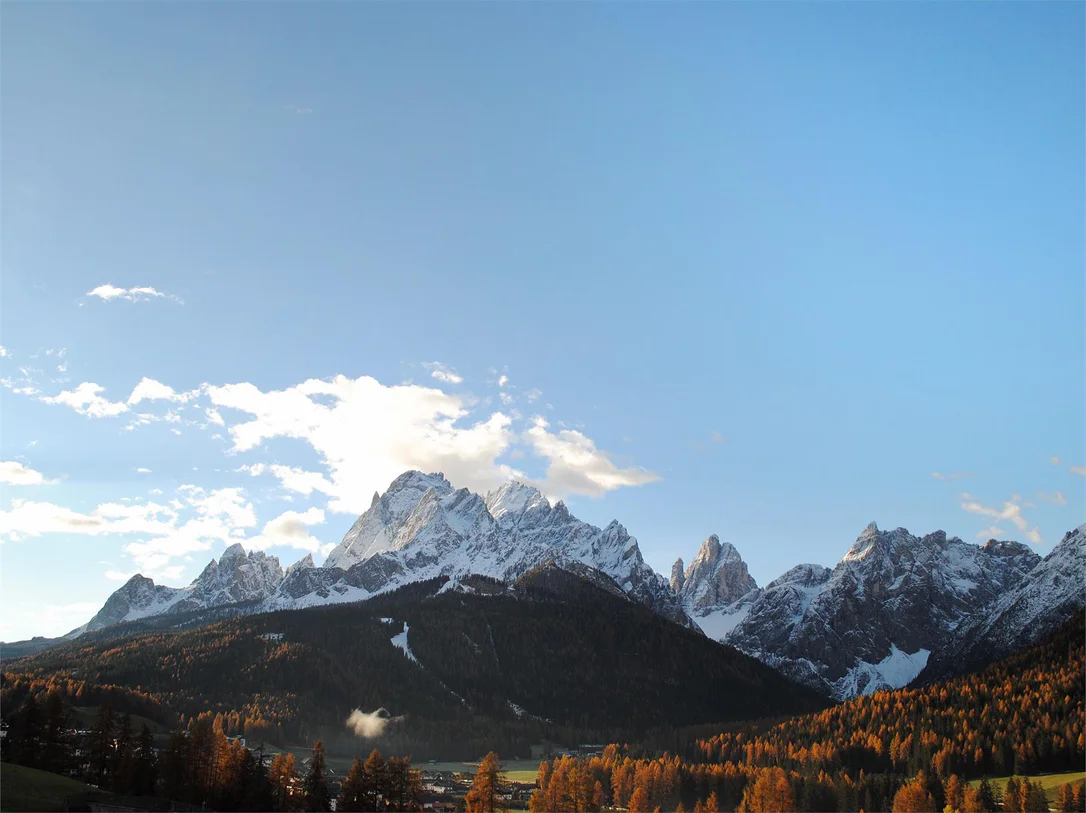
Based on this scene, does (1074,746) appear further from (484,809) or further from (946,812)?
(484,809)

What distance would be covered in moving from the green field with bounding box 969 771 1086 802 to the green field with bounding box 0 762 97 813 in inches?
6753

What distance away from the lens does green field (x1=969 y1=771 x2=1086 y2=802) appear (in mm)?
171125

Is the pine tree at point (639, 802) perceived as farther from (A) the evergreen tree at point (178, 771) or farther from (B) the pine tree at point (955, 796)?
(A) the evergreen tree at point (178, 771)

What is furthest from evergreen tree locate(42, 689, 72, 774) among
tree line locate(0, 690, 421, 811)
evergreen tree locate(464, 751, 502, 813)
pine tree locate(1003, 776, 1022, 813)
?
pine tree locate(1003, 776, 1022, 813)

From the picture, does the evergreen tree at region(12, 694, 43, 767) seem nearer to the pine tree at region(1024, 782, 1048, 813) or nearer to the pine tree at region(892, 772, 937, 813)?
the pine tree at region(892, 772, 937, 813)

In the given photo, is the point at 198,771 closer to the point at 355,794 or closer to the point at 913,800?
the point at 355,794

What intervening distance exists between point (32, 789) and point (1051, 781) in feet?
625

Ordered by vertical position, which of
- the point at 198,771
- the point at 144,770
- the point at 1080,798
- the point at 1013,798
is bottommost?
the point at 1013,798

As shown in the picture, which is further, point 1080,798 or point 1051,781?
point 1051,781

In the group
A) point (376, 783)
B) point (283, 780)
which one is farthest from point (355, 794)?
point (283, 780)

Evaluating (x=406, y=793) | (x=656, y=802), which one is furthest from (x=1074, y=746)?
(x=406, y=793)

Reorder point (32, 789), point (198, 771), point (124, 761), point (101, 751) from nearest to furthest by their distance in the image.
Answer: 1. point (32, 789)
2. point (124, 761)
3. point (198, 771)
4. point (101, 751)

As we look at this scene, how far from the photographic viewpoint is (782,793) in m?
169

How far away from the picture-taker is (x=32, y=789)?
117000mm
